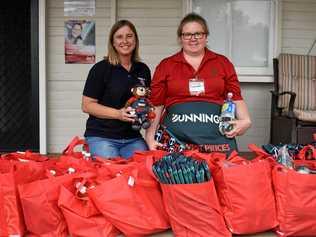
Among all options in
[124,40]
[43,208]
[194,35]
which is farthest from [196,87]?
[43,208]

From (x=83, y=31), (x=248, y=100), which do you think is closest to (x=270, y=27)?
(x=248, y=100)

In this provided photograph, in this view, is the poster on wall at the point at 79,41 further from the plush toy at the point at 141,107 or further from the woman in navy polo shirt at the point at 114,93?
the plush toy at the point at 141,107

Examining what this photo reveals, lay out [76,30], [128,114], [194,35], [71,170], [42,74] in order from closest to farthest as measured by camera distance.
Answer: [71,170] < [194,35] < [128,114] < [42,74] < [76,30]

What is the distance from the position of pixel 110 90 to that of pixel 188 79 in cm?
56

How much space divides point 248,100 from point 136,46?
8.23 feet

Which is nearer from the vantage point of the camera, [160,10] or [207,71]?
[207,71]

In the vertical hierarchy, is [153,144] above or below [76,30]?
below

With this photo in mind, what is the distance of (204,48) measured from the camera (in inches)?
110

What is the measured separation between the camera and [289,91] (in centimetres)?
492

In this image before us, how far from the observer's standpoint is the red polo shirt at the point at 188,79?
274 centimetres

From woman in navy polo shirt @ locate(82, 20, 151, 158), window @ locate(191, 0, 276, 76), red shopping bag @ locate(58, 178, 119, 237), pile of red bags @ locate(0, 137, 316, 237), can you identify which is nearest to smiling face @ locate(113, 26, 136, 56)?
woman in navy polo shirt @ locate(82, 20, 151, 158)

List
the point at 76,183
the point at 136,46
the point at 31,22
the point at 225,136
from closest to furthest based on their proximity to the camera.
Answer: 1. the point at 76,183
2. the point at 225,136
3. the point at 136,46
4. the point at 31,22

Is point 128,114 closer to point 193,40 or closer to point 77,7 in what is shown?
point 193,40

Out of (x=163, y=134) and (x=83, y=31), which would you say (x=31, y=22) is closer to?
(x=83, y=31)
